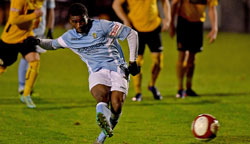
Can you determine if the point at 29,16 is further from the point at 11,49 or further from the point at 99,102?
the point at 99,102

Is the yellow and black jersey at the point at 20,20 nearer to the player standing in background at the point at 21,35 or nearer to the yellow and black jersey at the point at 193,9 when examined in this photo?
the player standing in background at the point at 21,35

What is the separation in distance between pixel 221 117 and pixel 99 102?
9.62ft

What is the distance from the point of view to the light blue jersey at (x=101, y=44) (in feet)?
22.0

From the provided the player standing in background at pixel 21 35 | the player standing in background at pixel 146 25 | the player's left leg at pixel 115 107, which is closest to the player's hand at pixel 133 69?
the player's left leg at pixel 115 107

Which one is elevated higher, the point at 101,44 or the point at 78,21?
the point at 78,21

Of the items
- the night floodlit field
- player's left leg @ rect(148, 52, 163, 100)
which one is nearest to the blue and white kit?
the night floodlit field

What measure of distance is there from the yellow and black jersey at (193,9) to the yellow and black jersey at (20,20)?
2853 mm

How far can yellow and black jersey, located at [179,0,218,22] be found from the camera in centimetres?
1085

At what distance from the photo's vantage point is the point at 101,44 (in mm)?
6789

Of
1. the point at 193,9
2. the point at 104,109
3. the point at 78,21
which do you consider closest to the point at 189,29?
the point at 193,9

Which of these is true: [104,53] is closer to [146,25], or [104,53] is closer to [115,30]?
[115,30]

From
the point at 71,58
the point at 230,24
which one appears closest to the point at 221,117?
the point at 71,58

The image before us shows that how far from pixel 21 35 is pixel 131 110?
214cm

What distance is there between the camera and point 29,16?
29.7ft
